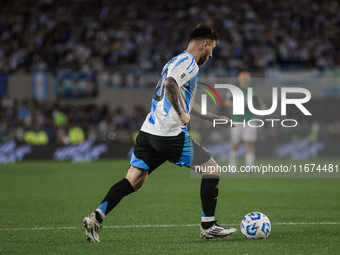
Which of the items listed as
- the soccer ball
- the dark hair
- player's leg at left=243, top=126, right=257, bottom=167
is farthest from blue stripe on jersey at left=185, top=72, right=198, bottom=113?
player's leg at left=243, top=126, right=257, bottom=167

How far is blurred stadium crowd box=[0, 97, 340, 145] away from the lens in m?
17.6

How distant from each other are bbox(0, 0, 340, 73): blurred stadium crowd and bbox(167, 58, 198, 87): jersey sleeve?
55.8 feet

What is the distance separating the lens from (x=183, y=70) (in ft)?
14.8

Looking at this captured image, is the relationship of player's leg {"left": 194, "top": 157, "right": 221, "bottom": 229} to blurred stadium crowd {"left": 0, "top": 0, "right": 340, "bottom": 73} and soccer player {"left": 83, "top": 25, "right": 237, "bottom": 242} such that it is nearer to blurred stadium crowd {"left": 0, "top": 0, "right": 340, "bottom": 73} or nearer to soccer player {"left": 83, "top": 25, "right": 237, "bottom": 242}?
soccer player {"left": 83, "top": 25, "right": 237, "bottom": 242}

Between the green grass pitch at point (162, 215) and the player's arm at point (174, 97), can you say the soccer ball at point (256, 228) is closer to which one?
the green grass pitch at point (162, 215)

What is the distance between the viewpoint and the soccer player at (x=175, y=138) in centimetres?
453

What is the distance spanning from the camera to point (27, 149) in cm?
1700

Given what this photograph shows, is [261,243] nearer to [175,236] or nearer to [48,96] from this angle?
[175,236]

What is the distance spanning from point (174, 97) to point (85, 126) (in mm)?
15296

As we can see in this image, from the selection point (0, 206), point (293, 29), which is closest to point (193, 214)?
point (0, 206)

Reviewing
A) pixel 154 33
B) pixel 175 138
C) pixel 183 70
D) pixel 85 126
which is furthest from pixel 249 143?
pixel 154 33

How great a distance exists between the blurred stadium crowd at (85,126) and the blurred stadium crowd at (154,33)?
6.89 ft

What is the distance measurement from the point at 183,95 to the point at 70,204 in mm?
3661

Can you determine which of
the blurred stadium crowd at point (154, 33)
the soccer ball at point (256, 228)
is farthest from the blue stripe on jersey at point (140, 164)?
the blurred stadium crowd at point (154, 33)
